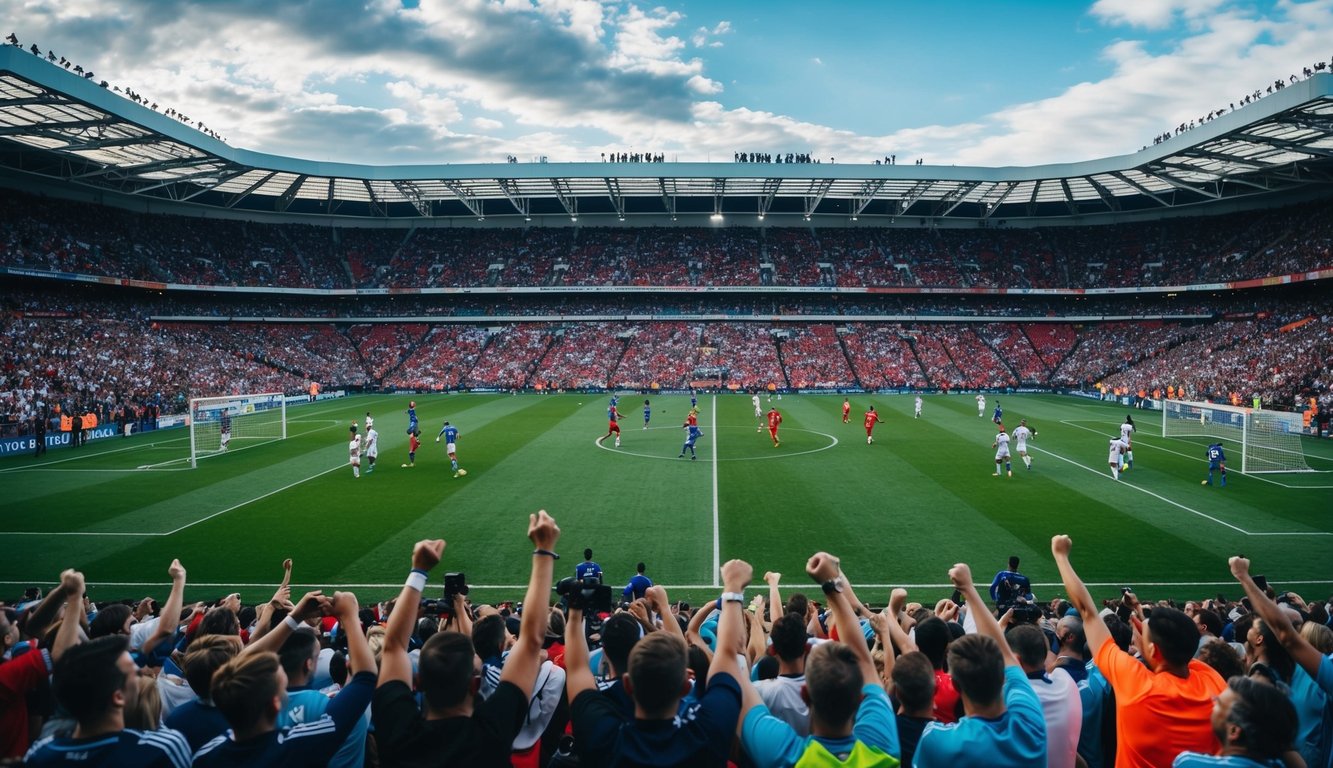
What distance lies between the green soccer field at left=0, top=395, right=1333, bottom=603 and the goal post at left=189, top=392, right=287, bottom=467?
109 centimetres

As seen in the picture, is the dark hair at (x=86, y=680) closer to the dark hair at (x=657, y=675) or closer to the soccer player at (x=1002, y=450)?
the dark hair at (x=657, y=675)

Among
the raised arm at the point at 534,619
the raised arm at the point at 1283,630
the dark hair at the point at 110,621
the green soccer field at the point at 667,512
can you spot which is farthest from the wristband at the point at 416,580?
the green soccer field at the point at 667,512

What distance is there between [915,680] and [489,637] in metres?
3.11

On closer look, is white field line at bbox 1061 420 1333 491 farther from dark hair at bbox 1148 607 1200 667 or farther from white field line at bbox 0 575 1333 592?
dark hair at bbox 1148 607 1200 667

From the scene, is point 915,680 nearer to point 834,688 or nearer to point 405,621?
point 834,688

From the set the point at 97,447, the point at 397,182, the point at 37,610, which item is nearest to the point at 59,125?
the point at 97,447

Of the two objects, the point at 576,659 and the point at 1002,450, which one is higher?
the point at 576,659

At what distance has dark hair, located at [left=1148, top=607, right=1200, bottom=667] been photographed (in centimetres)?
405

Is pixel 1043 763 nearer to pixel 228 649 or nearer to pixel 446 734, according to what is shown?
pixel 446 734

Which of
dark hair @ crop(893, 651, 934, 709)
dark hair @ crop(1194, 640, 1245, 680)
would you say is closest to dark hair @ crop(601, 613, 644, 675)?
dark hair @ crop(893, 651, 934, 709)

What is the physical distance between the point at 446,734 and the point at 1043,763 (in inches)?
108

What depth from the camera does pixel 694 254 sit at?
72500 mm

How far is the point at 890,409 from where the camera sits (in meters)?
45.3

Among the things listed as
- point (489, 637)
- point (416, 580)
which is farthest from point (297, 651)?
point (489, 637)
